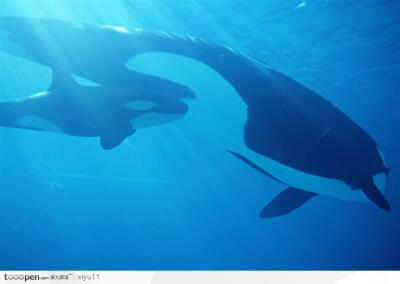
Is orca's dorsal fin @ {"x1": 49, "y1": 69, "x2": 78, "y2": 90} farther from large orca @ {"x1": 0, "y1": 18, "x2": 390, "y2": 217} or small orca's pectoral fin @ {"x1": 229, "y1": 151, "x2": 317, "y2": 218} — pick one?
small orca's pectoral fin @ {"x1": 229, "y1": 151, "x2": 317, "y2": 218}

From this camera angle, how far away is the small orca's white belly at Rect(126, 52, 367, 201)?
367 centimetres

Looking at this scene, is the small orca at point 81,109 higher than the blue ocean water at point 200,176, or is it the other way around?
the blue ocean water at point 200,176

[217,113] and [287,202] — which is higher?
[217,113]

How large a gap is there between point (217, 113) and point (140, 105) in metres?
0.99

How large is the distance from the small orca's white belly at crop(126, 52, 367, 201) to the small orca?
275 millimetres

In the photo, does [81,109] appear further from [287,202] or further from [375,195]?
[375,195]

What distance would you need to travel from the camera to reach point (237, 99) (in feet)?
13.3

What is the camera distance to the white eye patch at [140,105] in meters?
3.52

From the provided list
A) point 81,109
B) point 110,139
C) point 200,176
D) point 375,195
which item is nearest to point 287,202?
point 375,195

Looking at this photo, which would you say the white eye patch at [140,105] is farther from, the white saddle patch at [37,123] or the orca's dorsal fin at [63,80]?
the white saddle patch at [37,123]

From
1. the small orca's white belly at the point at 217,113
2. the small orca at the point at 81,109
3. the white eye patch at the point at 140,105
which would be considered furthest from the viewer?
the small orca's white belly at the point at 217,113

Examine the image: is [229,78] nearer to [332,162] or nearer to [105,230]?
[332,162]

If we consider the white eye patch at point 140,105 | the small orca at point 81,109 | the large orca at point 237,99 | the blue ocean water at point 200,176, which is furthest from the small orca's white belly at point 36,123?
the blue ocean water at point 200,176

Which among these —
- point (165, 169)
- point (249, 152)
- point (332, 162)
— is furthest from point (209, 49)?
point (165, 169)
